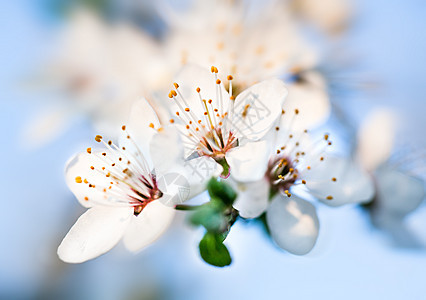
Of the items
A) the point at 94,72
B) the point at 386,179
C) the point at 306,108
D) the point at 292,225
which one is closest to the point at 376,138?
the point at 386,179

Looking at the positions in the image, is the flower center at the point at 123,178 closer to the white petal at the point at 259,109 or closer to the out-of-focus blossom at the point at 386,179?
the white petal at the point at 259,109

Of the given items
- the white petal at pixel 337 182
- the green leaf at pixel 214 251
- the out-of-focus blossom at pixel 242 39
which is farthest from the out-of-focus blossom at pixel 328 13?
the green leaf at pixel 214 251

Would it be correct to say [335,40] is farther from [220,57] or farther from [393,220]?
[393,220]

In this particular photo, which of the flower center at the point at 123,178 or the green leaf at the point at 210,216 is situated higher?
the green leaf at the point at 210,216

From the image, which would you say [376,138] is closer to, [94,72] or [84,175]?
[84,175]

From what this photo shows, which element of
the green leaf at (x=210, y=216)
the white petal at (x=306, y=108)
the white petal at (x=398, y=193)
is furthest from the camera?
the white petal at (x=398, y=193)

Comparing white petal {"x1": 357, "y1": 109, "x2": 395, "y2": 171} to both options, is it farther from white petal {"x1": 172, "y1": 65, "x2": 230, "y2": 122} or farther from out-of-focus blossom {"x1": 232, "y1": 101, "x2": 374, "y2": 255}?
white petal {"x1": 172, "y1": 65, "x2": 230, "y2": 122}

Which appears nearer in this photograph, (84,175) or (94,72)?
(84,175)
